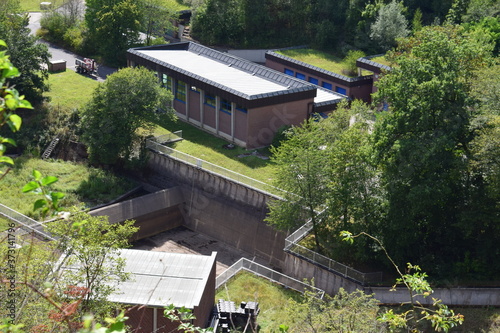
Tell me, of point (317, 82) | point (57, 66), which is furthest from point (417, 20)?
point (57, 66)

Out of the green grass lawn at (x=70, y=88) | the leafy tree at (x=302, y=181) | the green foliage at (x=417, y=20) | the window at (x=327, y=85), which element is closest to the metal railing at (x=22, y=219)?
the leafy tree at (x=302, y=181)

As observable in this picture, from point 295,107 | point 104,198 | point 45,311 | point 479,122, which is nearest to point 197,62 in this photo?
point 295,107

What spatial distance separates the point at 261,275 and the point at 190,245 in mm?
8787

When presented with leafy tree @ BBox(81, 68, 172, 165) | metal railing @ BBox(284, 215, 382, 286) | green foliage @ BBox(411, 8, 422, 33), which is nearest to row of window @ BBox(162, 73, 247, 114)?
leafy tree @ BBox(81, 68, 172, 165)

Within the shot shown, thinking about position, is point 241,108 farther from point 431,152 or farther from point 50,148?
point 431,152

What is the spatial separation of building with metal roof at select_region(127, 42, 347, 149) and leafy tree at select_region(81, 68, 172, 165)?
4692 millimetres

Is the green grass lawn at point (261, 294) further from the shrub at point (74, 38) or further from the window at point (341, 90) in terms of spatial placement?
the shrub at point (74, 38)

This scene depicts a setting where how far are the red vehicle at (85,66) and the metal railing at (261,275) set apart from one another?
102 feet

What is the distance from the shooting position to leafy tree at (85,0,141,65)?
59594mm

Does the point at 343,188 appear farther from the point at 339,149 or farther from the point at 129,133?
the point at 129,133

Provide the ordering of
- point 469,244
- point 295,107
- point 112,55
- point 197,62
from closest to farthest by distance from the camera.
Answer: point 469,244 < point 295,107 < point 197,62 < point 112,55

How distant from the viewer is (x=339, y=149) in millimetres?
35219

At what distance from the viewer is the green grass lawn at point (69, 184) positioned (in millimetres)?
42156

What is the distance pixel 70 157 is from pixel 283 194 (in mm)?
19851
